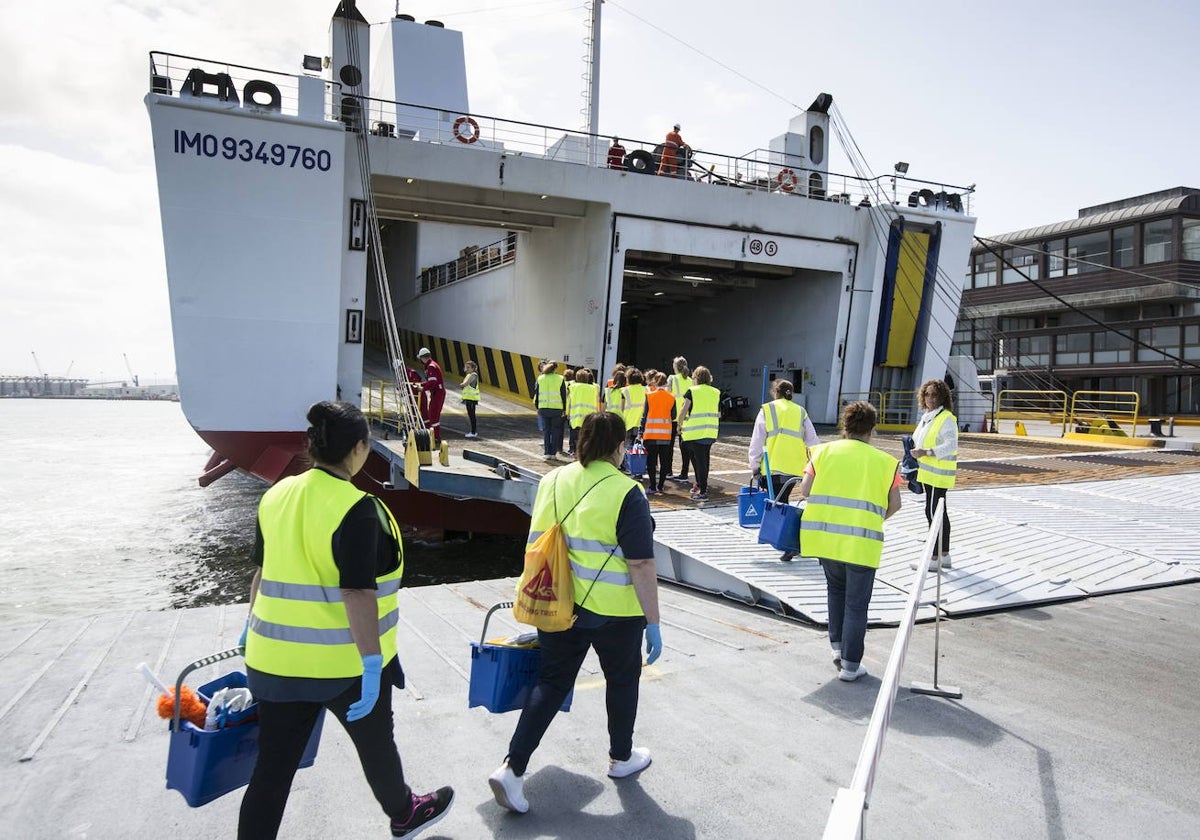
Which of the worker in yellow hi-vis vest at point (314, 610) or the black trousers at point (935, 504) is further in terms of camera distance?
the black trousers at point (935, 504)

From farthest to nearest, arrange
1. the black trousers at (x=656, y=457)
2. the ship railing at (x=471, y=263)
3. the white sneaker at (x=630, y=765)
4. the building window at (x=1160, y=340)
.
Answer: the building window at (x=1160, y=340) < the ship railing at (x=471, y=263) < the black trousers at (x=656, y=457) < the white sneaker at (x=630, y=765)

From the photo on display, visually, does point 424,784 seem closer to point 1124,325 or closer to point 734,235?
point 734,235

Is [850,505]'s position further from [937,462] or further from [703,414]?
[703,414]

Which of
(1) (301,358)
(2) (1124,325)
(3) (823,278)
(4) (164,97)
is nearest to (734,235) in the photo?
(3) (823,278)

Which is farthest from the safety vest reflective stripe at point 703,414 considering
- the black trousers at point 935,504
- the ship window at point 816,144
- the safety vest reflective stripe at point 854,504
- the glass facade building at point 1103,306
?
the glass facade building at point 1103,306

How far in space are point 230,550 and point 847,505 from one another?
39.3 ft

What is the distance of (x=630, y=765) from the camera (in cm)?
329

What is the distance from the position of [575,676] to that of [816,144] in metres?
18.4

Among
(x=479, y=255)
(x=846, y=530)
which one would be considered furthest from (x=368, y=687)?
(x=479, y=255)

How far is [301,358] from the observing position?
13.0m

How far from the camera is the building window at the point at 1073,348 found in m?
33.1

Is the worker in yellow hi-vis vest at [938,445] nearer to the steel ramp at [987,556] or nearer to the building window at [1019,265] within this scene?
the steel ramp at [987,556]

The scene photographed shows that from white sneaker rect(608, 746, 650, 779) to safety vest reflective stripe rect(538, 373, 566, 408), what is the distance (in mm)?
8461

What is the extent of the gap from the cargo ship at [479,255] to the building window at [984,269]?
18997 millimetres
